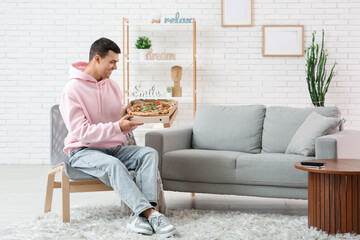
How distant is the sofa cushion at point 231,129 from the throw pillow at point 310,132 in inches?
15.4

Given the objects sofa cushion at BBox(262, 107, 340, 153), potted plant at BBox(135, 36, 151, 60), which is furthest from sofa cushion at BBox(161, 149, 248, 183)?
potted plant at BBox(135, 36, 151, 60)

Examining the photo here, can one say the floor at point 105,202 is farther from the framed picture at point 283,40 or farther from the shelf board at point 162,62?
the framed picture at point 283,40

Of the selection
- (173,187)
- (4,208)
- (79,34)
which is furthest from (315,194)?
(79,34)

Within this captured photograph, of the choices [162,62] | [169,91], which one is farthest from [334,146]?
[162,62]

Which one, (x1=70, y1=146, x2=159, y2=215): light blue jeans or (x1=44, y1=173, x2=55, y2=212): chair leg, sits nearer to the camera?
(x1=70, y1=146, x2=159, y2=215): light blue jeans

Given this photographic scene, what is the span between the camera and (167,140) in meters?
3.83

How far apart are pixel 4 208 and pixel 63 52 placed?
298 centimetres

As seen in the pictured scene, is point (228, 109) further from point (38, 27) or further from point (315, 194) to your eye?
point (38, 27)

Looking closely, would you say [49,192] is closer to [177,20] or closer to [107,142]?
[107,142]

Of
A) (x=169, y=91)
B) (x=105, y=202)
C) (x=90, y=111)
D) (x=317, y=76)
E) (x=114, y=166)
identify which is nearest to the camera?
(x=114, y=166)

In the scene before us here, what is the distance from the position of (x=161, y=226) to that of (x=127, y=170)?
493 millimetres

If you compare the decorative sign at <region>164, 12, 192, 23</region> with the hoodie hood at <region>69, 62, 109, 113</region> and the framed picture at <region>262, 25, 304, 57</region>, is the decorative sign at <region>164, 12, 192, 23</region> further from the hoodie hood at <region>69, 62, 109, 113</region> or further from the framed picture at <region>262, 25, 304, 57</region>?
the hoodie hood at <region>69, 62, 109, 113</region>

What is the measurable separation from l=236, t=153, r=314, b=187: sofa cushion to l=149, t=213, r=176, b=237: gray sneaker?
0.85m

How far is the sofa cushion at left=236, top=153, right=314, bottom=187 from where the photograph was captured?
341cm
